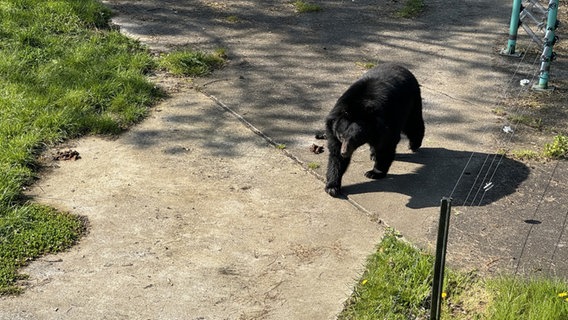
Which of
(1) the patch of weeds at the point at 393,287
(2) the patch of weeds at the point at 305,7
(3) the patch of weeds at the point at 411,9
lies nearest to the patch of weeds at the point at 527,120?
(1) the patch of weeds at the point at 393,287

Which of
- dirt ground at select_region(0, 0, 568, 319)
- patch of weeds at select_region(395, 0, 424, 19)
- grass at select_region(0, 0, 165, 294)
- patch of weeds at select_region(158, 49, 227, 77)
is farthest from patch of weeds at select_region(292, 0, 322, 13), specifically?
grass at select_region(0, 0, 165, 294)

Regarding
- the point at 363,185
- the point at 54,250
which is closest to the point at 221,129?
the point at 363,185

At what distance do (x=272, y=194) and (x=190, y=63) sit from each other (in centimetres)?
296

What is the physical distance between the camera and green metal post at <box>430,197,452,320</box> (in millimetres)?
3662

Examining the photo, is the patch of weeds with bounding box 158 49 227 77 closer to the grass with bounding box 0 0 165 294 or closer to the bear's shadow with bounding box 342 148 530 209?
the grass with bounding box 0 0 165 294

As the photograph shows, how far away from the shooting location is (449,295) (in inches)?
199

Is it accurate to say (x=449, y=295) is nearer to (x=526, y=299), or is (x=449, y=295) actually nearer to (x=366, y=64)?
(x=526, y=299)

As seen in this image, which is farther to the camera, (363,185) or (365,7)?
(365,7)

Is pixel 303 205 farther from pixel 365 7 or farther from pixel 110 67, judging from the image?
pixel 365 7

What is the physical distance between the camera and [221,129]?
7516 mm

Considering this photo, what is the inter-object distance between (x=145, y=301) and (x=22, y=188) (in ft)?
6.05

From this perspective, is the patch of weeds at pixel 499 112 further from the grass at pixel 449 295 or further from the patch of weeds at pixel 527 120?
the grass at pixel 449 295

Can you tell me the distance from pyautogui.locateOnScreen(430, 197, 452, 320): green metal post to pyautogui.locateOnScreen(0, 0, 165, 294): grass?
8.60 feet

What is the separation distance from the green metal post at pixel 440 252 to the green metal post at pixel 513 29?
5605mm
